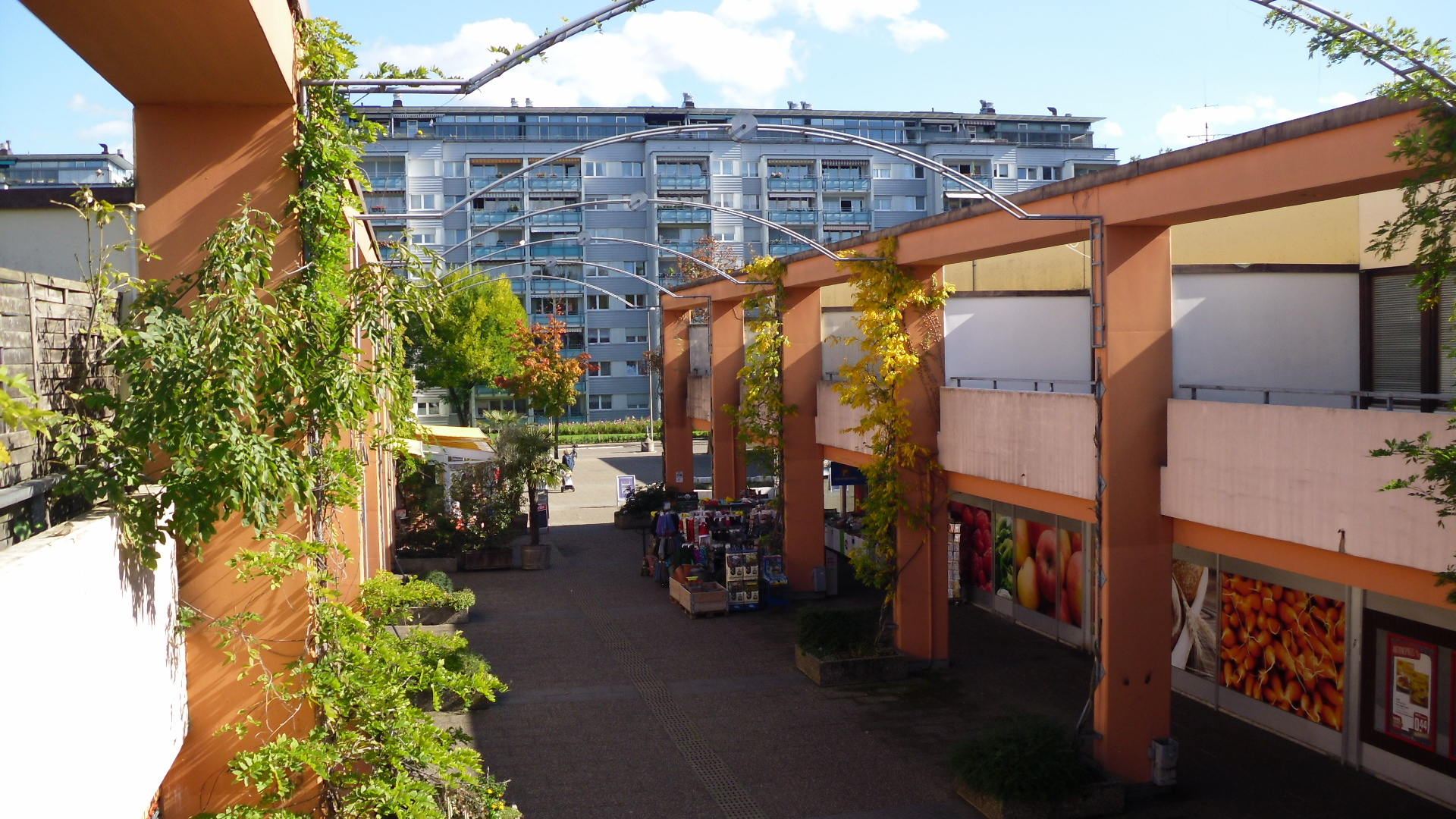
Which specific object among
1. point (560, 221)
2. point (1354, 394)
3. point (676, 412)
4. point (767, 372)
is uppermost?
point (560, 221)

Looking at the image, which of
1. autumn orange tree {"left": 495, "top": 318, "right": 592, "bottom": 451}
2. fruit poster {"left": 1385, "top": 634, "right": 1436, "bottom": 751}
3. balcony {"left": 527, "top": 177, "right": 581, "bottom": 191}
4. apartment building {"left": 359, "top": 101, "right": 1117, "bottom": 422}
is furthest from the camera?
balcony {"left": 527, "top": 177, "right": 581, "bottom": 191}

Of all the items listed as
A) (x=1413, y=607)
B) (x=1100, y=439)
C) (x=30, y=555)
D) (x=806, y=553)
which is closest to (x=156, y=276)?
(x=30, y=555)

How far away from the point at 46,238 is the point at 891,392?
35.4ft

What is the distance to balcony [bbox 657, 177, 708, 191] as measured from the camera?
224 feet

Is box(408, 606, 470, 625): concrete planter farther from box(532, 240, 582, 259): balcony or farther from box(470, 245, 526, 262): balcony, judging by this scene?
box(532, 240, 582, 259): balcony

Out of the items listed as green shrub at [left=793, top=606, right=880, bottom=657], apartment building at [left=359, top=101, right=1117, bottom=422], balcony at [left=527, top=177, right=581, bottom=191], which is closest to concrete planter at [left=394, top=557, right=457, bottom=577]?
green shrub at [left=793, top=606, right=880, bottom=657]

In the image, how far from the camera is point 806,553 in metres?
22.4

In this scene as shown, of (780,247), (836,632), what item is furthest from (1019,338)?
(780,247)

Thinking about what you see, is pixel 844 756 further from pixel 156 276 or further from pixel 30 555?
pixel 30 555

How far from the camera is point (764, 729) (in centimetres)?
1394

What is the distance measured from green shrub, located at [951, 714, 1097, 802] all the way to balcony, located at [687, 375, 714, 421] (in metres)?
17.9

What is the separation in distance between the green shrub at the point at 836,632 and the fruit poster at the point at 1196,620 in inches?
168

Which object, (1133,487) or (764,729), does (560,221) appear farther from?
(1133,487)

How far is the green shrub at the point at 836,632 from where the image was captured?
16438 millimetres
